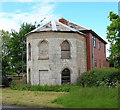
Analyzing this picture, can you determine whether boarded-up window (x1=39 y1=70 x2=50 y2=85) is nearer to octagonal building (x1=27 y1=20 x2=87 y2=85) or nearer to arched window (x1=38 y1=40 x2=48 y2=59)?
octagonal building (x1=27 y1=20 x2=87 y2=85)

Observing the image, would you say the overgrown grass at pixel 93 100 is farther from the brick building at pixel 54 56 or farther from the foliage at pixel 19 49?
the foliage at pixel 19 49

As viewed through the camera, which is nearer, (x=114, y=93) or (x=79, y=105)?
Answer: (x=79, y=105)

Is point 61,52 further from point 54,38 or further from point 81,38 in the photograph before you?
point 81,38

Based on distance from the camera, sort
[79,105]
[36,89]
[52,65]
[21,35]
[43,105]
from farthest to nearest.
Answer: [21,35] → [52,65] → [36,89] → [43,105] → [79,105]

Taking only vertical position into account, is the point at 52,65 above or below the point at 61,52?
below

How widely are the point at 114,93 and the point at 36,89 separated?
9.34 metres

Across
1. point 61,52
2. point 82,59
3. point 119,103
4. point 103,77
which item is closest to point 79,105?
point 119,103

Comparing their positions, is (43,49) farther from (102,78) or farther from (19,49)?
(19,49)

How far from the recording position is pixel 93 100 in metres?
10.2

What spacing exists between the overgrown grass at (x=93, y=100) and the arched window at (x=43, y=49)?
9424 millimetres

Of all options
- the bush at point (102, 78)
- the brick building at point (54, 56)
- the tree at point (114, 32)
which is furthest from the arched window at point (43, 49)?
the tree at point (114, 32)

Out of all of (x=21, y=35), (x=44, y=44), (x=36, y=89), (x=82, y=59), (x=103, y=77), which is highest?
(x=21, y=35)

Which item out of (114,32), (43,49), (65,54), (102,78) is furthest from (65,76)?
(114,32)

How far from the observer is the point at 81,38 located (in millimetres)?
22750
